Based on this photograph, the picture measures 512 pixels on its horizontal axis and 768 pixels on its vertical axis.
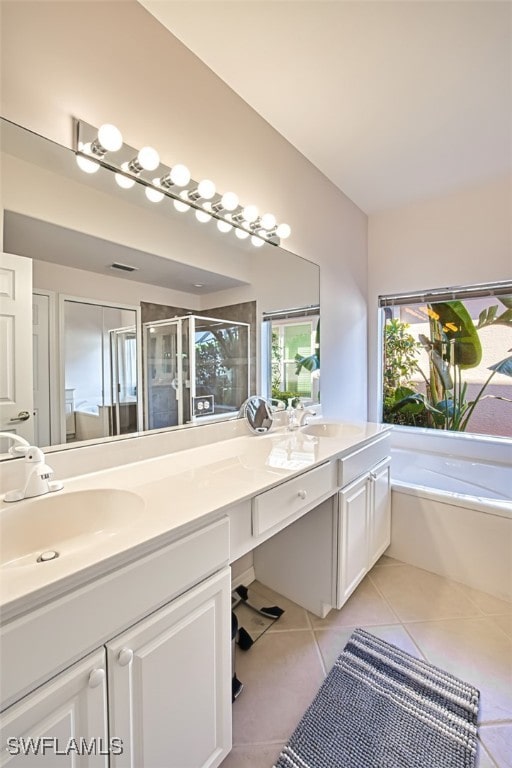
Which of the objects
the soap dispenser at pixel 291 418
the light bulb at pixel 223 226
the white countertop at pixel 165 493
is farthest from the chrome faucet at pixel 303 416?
the light bulb at pixel 223 226

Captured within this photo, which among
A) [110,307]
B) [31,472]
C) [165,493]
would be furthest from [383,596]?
[110,307]

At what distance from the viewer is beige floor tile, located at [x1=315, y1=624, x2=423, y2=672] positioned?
152cm

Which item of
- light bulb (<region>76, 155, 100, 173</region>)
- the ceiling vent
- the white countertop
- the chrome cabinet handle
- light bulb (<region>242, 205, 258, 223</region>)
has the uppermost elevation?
light bulb (<region>242, 205, 258, 223</region>)

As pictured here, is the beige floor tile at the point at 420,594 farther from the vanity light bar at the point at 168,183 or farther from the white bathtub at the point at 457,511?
the vanity light bar at the point at 168,183

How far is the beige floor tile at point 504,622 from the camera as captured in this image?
165 centimetres

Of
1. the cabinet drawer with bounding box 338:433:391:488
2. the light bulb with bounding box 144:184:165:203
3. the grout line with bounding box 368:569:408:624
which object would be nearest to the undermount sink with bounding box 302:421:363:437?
the cabinet drawer with bounding box 338:433:391:488

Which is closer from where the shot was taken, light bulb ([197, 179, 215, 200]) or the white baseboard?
light bulb ([197, 179, 215, 200])

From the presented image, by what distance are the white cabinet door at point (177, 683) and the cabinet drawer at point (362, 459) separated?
2.56 feet

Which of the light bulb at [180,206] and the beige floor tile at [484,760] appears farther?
the light bulb at [180,206]

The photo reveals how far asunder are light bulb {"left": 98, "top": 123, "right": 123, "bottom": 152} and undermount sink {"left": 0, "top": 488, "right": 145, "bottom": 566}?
3.62ft

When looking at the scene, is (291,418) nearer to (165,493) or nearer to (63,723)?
(165,493)

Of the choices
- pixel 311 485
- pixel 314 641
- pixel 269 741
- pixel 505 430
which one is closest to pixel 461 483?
pixel 505 430

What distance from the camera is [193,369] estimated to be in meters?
1.59

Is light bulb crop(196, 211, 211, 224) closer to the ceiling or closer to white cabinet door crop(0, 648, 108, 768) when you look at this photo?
the ceiling
